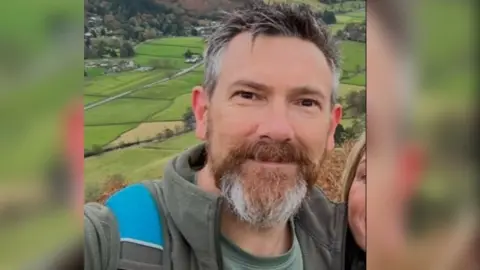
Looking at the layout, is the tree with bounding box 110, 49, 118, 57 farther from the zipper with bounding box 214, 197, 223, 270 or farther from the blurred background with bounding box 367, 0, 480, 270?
the blurred background with bounding box 367, 0, 480, 270

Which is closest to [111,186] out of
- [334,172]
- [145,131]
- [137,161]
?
[137,161]

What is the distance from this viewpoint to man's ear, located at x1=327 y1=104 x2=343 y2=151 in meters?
2.88

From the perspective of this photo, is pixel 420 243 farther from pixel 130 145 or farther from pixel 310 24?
pixel 130 145

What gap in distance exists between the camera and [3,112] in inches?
106

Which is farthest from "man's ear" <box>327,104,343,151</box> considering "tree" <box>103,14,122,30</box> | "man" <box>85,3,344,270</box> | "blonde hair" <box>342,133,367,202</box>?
"tree" <box>103,14,122,30</box>

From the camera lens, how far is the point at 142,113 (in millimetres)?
2779

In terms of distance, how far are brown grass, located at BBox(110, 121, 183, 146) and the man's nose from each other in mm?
319

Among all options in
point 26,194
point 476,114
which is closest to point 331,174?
point 476,114

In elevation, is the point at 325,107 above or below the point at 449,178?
above

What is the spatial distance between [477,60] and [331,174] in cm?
90

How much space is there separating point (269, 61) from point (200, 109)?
0.32m

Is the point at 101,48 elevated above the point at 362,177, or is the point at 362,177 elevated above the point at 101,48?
the point at 101,48

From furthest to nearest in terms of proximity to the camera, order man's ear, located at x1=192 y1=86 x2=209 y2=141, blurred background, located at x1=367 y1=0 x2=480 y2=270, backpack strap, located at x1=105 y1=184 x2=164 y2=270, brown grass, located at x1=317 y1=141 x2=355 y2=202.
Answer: blurred background, located at x1=367 y1=0 x2=480 y2=270 < brown grass, located at x1=317 y1=141 x2=355 y2=202 < man's ear, located at x1=192 y1=86 x2=209 y2=141 < backpack strap, located at x1=105 y1=184 x2=164 y2=270

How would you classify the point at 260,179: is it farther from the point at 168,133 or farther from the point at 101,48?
the point at 101,48
